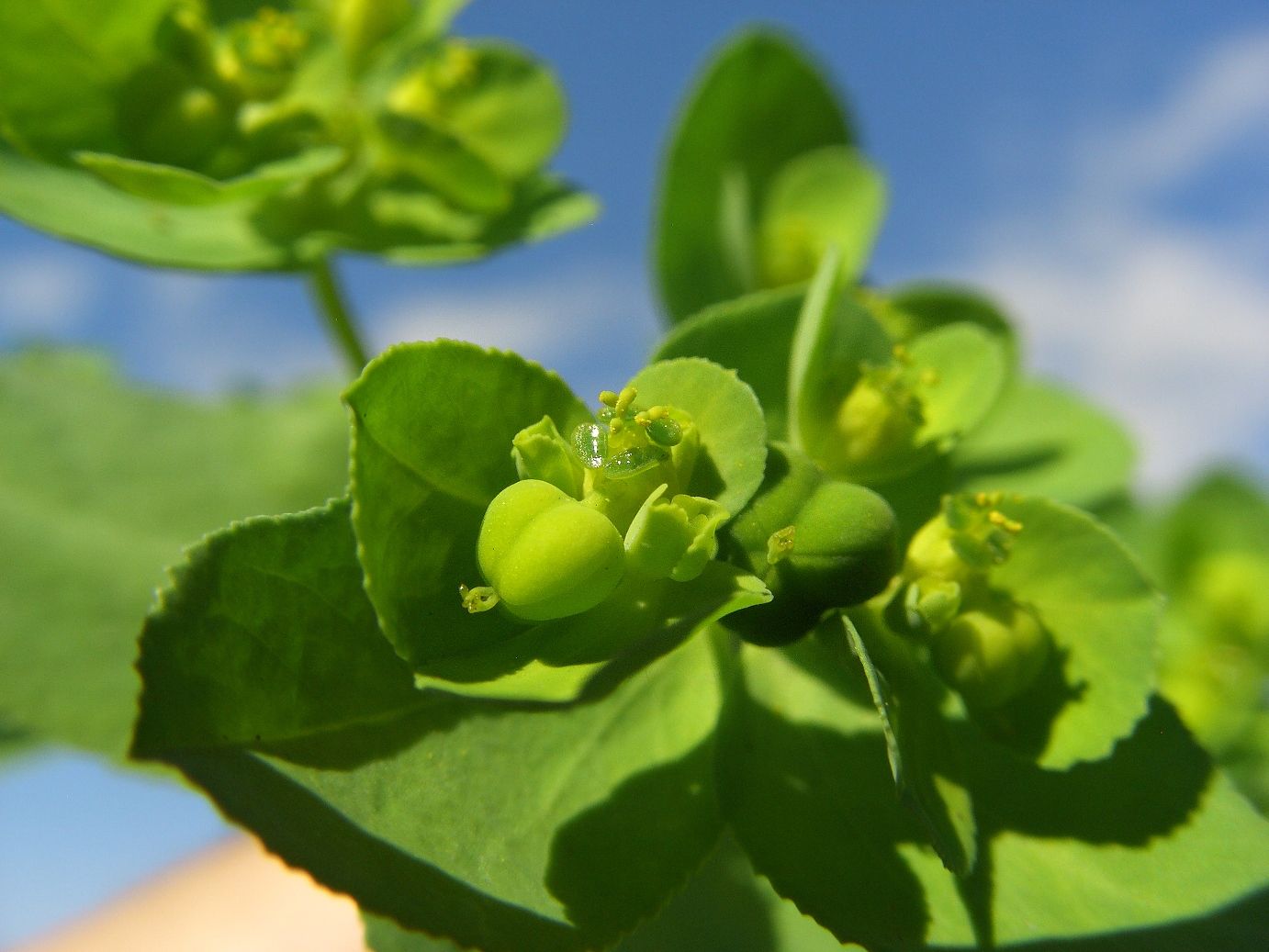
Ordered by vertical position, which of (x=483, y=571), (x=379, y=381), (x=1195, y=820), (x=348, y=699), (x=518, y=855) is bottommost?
(x=1195, y=820)

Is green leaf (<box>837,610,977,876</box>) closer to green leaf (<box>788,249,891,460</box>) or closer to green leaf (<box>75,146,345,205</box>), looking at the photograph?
green leaf (<box>788,249,891,460</box>)

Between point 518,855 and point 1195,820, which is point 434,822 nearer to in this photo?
point 518,855

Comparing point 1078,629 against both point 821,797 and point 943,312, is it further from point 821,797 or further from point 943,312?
point 943,312

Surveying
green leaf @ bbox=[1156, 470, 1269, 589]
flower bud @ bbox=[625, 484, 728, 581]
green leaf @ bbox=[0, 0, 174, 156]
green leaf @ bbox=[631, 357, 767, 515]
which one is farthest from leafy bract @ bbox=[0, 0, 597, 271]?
green leaf @ bbox=[1156, 470, 1269, 589]

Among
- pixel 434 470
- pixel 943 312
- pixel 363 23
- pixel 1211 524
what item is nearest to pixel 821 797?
pixel 434 470

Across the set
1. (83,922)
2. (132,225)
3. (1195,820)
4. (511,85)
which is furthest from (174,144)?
(83,922)

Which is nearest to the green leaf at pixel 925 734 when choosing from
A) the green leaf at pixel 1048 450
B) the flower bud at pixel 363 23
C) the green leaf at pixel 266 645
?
the green leaf at pixel 266 645
